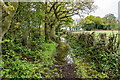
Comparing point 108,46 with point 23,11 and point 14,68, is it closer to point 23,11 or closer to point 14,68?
point 14,68

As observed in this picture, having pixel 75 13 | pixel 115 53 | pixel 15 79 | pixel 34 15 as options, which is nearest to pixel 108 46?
pixel 115 53

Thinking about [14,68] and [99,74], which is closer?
[14,68]

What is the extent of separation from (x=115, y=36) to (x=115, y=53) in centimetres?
114

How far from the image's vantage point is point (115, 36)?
5.02m

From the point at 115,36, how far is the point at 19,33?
6.55 metres

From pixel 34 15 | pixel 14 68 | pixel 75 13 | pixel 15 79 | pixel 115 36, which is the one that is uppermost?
pixel 75 13

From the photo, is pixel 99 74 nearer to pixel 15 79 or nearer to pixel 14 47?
pixel 15 79

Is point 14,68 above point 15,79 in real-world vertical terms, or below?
above

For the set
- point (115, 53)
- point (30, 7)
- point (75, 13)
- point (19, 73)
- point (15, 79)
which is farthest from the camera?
point (75, 13)

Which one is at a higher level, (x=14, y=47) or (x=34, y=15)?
(x=34, y=15)

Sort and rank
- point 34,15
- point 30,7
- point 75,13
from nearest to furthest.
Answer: point 30,7, point 34,15, point 75,13

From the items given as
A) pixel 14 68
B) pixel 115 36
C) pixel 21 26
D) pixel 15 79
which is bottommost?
pixel 15 79

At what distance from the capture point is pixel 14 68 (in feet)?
10.9

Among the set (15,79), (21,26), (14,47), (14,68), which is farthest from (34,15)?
(15,79)
